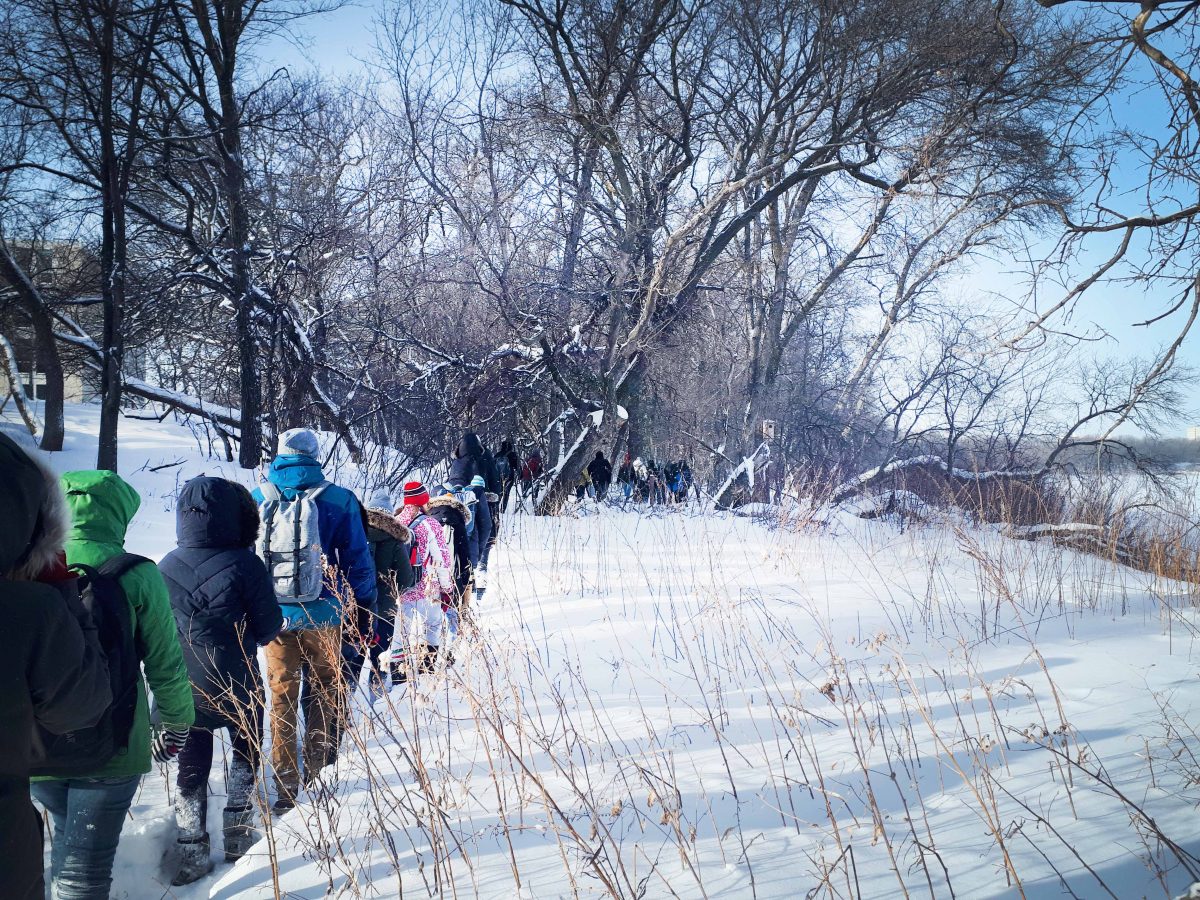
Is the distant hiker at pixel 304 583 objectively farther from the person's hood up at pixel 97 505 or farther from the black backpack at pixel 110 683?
the black backpack at pixel 110 683

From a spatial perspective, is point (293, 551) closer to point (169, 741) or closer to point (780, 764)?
point (169, 741)

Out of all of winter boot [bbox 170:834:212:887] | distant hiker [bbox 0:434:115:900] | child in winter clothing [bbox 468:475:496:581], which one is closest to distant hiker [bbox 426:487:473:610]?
child in winter clothing [bbox 468:475:496:581]

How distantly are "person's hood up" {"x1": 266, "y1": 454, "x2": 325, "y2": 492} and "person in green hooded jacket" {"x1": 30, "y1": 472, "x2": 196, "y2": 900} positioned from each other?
95 centimetres

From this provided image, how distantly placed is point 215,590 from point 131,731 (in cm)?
79

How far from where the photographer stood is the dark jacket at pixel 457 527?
224 inches

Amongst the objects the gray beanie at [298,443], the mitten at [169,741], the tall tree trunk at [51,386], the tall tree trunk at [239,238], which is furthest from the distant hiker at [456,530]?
the tall tree trunk at [51,386]

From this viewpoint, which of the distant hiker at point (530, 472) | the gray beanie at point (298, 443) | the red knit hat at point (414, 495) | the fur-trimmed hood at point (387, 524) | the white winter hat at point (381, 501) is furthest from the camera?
the distant hiker at point (530, 472)

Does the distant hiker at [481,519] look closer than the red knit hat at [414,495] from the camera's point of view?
No

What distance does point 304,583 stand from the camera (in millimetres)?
3381

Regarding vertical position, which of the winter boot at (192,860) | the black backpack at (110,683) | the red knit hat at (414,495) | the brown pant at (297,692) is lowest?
the winter boot at (192,860)

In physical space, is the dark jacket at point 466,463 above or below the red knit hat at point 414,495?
above

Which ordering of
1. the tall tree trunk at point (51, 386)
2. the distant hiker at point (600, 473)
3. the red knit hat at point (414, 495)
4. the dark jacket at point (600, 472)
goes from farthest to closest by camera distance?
the dark jacket at point (600, 472), the distant hiker at point (600, 473), the tall tree trunk at point (51, 386), the red knit hat at point (414, 495)

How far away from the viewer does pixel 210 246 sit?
439 inches

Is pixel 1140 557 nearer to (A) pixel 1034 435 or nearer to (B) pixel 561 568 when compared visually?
(B) pixel 561 568
